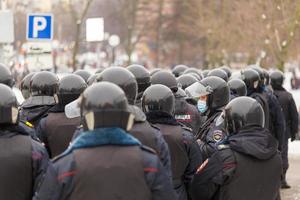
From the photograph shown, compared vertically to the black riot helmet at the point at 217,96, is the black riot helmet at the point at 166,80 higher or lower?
higher

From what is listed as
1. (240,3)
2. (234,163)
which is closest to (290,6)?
(240,3)

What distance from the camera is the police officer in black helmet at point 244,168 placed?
5176mm

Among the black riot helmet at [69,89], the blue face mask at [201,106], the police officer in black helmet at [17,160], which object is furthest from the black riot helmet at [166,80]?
the police officer in black helmet at [17,160]

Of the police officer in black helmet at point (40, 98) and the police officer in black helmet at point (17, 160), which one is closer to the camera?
the police officer in black helmet at point (17, 160)

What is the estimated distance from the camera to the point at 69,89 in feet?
24.3

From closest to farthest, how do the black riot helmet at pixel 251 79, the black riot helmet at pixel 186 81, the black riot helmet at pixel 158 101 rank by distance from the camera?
1. the black riot helmet at pixel 158 101
2. the black riot helmet at pixel 186 81
3. the black riot helmet at pixel 251 79

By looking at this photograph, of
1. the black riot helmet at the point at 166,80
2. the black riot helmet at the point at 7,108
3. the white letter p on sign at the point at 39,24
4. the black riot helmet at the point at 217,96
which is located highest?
the white letter p on sign at the point at 39,24

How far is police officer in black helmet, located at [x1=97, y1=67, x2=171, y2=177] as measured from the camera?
5105 millimetres

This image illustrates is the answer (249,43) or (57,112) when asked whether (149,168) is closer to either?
(57,112)

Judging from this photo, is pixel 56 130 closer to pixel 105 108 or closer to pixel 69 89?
pixel 69 89

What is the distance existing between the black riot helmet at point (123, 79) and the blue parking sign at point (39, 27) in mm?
9145

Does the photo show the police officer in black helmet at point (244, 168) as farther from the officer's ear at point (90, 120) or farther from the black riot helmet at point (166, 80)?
the black riot helmet at point (166, 80)

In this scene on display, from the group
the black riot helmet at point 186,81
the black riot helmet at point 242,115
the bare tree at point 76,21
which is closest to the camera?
the black riot helmet at point 242,115

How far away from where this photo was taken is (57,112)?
279 inches
